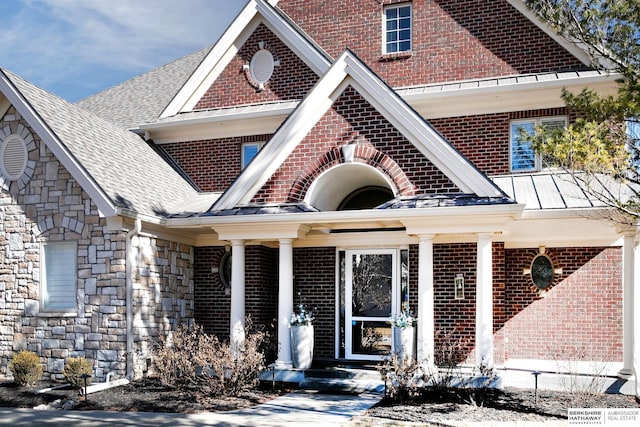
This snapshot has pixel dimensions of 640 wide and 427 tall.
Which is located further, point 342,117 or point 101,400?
point 342,117

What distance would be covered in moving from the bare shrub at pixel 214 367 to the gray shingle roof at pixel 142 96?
7.58m

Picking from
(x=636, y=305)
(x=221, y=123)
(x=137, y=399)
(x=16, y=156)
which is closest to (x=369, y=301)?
(x=636, y=305)

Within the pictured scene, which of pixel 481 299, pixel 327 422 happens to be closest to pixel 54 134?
pixel 327 422

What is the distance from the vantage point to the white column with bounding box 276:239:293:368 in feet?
40.6

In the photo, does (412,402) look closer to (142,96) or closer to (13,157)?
(13,157)

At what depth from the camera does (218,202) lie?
1263 centimetres

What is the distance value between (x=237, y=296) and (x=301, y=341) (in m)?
1.56

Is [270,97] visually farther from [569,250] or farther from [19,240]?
[569,250]

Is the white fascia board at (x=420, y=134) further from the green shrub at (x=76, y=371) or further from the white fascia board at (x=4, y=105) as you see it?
Answer: the green shrub at (x=76, y=371)

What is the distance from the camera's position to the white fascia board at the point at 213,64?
16.2 meters

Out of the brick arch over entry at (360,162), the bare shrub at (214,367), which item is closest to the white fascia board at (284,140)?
the brick arch over entry at (360,162)

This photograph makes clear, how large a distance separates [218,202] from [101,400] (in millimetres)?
4193

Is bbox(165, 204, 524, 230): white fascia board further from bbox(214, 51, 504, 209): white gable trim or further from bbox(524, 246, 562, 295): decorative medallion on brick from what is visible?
bbox(524, 246, 562, 295): decorative medallion on brick

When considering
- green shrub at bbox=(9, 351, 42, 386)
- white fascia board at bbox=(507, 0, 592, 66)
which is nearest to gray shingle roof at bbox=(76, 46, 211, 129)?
green shrub at bbox=(9, 351, 42, 386)
